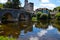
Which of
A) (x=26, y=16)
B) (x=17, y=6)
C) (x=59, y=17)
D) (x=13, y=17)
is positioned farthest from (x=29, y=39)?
(x=59, y=17)

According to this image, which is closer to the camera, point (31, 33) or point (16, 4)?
point (31, 33)

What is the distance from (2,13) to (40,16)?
25374mm

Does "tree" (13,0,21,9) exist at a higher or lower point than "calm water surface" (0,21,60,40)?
higher

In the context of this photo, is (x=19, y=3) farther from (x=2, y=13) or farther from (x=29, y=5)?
(x=29, y=5)

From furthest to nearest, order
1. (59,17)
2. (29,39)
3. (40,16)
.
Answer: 1. (40,16)
2. (59,17)
3. (29,39)

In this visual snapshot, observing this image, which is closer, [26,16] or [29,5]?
[26,16]

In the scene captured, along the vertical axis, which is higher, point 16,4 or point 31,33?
point 16,4

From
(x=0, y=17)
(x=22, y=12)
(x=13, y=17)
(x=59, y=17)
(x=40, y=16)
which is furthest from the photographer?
(x=40, y=16)

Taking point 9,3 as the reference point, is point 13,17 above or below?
below

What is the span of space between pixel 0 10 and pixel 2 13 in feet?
3.91

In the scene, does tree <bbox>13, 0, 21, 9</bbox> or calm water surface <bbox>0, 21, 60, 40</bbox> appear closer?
calm water surface <bbox>0, 21, 60, 40</bbox>

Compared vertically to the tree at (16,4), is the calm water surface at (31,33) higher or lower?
lower

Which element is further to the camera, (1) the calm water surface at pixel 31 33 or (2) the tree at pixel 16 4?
(2) the tree at pixel 16 4

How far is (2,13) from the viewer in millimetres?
50062
